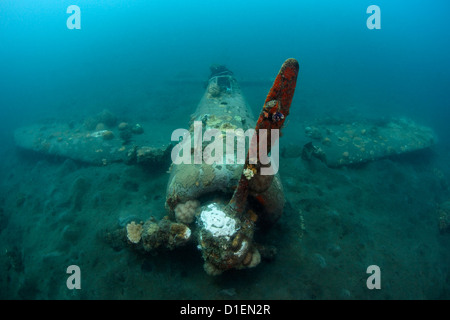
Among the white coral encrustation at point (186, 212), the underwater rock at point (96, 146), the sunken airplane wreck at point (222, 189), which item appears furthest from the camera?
the underwater rock at point (96, 146)

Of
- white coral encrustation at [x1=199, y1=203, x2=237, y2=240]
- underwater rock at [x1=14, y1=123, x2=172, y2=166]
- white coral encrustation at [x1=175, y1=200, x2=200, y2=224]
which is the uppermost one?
underwater rock at [x1=14, y1=123, x2=172, y2=166]

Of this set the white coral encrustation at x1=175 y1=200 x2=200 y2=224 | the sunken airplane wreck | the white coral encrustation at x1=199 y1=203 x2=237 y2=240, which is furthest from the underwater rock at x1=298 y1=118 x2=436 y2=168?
the white coral encrustation at x1=199 y1=203 x2=237 y2=240

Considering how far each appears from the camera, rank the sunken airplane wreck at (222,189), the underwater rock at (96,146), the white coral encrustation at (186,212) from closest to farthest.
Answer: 1. the sunken airplane wreck at (222,189)
2. the white coral encrustation at (186,212)
3. the underwater rock at (96,146)

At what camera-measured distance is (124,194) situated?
7266 millimetres

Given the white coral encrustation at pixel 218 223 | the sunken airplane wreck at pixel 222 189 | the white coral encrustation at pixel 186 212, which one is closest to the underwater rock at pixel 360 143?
the sunken airplane wreck at pixel 222 189

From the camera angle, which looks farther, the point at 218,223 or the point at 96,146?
the point at 96,146

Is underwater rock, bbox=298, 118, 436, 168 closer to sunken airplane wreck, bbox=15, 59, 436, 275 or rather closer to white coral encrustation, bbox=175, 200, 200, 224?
sunken airplane wreck, bbox=15, 59, 436, 275

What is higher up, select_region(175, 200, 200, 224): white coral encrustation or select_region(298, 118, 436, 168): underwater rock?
select_region(298, 118, 436, 168): underwater rock

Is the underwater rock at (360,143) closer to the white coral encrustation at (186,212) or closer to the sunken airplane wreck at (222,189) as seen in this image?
the sunken airplane wreck at (222,189)

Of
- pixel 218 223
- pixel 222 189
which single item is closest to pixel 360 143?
pixel 222 189

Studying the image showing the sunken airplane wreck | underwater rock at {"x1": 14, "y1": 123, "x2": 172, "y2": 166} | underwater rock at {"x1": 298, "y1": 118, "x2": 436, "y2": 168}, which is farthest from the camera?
underwater rock at {"x1": 298, "y1": 118, "x2": 436, "y2": 168}

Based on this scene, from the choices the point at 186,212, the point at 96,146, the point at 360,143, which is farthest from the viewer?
the point at 360,143

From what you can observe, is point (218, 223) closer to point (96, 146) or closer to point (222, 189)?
point (222, 189)

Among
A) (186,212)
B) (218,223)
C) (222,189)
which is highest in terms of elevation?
(222,189)
